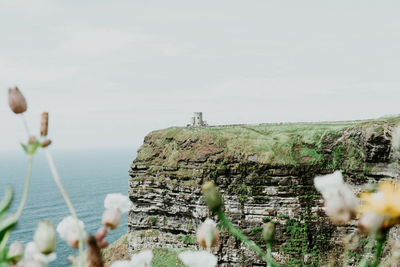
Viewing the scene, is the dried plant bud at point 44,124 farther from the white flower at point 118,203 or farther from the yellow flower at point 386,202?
the yellow flower at point 386,202

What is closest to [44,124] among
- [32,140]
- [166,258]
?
[32,140]

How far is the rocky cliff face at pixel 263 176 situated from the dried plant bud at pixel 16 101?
13695 millimetres

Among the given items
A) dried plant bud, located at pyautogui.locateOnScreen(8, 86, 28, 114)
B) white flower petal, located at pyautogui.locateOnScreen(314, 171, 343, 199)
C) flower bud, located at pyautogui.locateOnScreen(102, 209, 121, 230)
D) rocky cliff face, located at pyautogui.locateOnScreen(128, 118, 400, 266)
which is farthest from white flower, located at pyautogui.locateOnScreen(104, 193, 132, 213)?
rocky cliff face, located at pyautogui.locateOnScreen(128, 118, 400, 266)

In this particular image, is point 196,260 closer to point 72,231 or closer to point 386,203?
point 72,231

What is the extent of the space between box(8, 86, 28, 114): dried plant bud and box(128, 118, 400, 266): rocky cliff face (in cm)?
1369

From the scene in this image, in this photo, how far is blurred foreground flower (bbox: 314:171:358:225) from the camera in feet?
2.37

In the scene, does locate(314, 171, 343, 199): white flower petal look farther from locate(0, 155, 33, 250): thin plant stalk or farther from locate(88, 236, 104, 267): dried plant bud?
locate(0, 155, 33, 250): thin plant stalk

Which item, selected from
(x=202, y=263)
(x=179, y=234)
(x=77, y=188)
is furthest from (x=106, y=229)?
(x=77, y=188)

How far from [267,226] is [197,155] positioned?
16819 millimetres

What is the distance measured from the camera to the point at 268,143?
54.1 ft

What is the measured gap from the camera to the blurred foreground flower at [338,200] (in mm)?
722

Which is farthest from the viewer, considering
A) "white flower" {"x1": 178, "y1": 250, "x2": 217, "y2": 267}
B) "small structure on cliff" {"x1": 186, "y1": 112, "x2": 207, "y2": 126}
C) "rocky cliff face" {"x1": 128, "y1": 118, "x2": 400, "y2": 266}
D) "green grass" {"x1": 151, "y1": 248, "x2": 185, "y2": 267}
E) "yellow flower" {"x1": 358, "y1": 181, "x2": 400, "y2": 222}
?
"small structure on cliff" {"x1": 186, "y1": 112, "x2": 207, "y2": 126}

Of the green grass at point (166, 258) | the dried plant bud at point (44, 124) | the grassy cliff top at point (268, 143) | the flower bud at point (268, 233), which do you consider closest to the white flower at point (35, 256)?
the dried plant bud at point (44, 124)

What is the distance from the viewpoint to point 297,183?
15.3 meters
